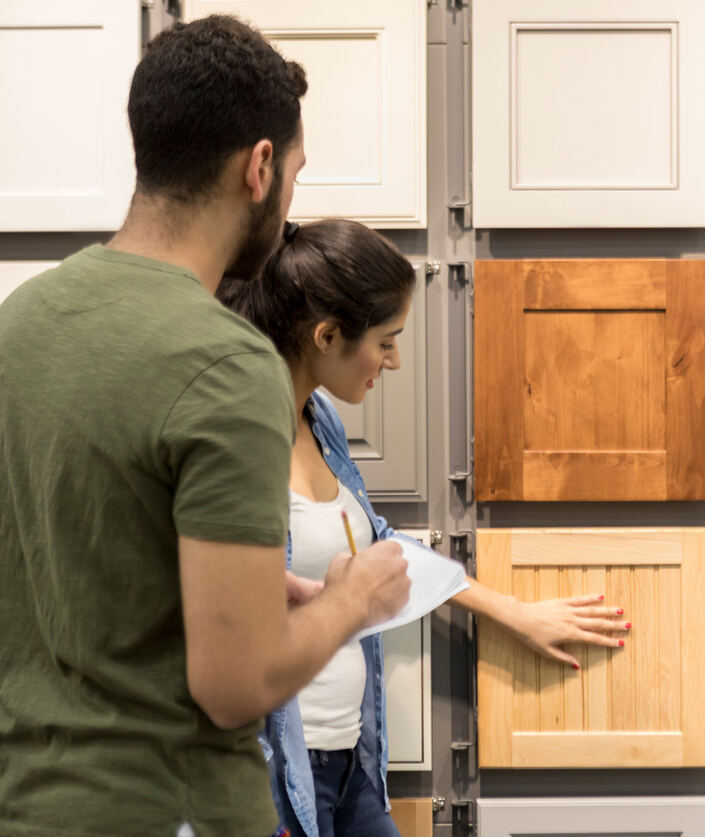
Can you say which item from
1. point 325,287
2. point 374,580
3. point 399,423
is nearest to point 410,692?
point 399,423

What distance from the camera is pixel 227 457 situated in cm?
61

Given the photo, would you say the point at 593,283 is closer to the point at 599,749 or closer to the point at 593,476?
the point at 593,476

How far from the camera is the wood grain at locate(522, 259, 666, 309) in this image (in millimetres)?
1745

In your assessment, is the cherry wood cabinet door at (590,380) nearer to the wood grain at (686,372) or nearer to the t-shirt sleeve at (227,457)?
the wood grain at (686,372)

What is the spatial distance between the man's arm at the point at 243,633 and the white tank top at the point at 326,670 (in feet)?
1.88

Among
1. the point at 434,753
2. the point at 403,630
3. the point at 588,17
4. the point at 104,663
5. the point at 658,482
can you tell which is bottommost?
the point at 434,753

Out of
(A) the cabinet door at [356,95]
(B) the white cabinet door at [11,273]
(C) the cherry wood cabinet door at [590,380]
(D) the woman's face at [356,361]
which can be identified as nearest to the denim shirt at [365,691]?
(D) the woman's face at [356,361]

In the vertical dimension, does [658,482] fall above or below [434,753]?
above

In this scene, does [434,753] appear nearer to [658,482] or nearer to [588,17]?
[658,482]

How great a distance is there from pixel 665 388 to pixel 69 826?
1.42 metres

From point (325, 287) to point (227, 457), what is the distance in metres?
0.72

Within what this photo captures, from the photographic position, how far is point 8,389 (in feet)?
2.21

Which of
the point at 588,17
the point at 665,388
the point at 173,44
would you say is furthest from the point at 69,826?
the point at 588,17

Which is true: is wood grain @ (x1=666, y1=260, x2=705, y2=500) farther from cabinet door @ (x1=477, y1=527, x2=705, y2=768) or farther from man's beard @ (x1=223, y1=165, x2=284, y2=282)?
man's beard @ (x1=223, y1=165, x2=284, y2=282)
